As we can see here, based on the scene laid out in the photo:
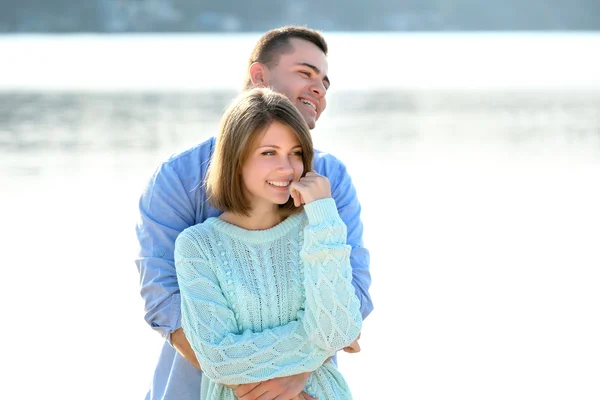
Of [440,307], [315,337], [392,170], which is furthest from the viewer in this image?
[392,170]

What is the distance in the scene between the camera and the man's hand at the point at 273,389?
6.55 ft

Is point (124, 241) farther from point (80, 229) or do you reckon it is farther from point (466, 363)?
point (466, 363)

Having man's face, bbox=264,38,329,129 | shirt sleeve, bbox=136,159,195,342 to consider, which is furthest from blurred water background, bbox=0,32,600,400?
shirt sleeve, bbox=136,159,195,342

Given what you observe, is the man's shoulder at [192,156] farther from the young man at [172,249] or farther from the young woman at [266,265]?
the young woman at [266,265]

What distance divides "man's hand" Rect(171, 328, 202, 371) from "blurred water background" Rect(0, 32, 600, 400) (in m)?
1.46

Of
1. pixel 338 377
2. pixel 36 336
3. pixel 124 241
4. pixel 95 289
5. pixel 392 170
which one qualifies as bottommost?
pixel 338 377

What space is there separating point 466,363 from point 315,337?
191 cm

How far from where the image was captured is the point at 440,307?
4387mm

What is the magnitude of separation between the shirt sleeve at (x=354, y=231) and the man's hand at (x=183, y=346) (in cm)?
35

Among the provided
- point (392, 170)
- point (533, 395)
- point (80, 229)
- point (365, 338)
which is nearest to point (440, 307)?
point (365, 338)

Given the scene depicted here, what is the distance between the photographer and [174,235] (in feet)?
7.25

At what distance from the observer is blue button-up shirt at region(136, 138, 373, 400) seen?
214 cm

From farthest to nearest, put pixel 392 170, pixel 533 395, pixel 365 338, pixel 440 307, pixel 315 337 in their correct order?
1. pixel 392 170
2. pixel 440 307
3. pixel 365 338
4. pixel 533 395
5. pixel 315 337

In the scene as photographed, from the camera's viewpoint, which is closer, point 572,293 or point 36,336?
point 36,336
